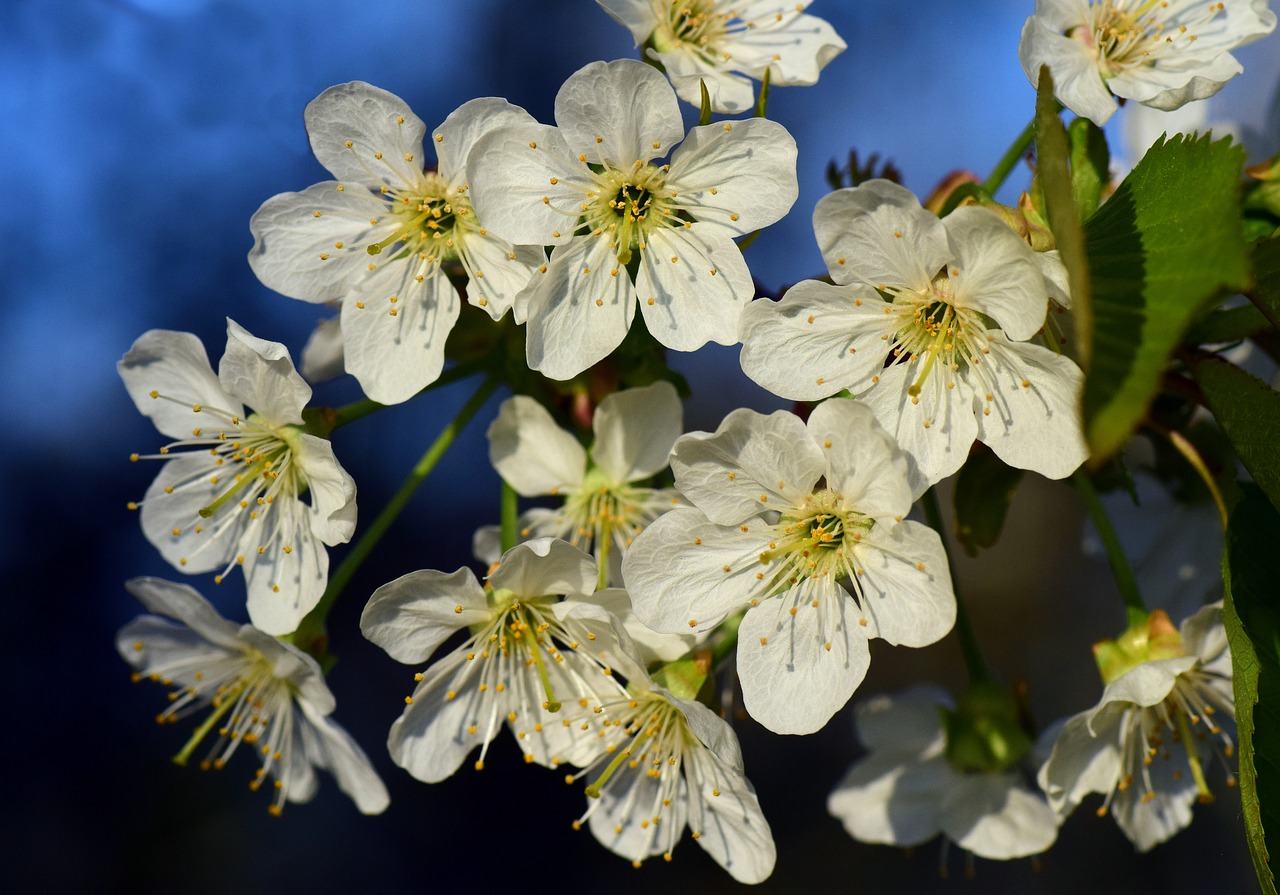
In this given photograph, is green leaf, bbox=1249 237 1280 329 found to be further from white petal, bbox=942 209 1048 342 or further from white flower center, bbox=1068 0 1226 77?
white flower center, bbox=1068 0 1226 77

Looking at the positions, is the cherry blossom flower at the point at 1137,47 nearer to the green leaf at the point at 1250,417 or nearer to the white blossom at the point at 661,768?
the green leaf at the point at 1250,417

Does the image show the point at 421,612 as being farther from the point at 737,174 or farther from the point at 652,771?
the point at 737,174

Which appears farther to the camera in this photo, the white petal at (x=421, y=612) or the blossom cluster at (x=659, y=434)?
the white petal at (x=421, y=612)

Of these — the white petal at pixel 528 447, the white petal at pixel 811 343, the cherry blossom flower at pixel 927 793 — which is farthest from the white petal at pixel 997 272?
the cherry blossom flower at pixel 927 793

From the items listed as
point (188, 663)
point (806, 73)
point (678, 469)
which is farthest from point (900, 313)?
point (188, 663)

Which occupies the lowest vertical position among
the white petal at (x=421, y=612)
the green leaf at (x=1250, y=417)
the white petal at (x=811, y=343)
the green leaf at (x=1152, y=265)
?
the white petal at (x=421, y=612)

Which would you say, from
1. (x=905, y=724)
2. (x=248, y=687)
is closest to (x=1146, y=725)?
(x=905, y=724)

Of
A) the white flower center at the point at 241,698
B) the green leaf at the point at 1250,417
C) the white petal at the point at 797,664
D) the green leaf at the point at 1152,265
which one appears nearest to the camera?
the green leaf at the point at 1152,265
